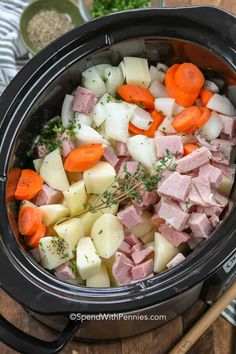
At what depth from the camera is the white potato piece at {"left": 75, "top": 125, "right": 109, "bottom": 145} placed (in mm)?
1920

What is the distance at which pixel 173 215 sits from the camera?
175 centimetres

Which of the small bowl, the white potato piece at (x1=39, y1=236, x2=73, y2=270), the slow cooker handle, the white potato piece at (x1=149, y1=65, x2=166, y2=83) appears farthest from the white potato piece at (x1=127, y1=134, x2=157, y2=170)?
the small bowl

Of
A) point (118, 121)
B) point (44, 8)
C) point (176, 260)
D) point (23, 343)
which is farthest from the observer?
point (44, 8)

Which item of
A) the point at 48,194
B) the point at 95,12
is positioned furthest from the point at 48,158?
the point at 95,12

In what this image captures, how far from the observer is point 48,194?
1.86m

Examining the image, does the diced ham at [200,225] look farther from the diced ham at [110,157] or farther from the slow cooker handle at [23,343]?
the slow cooker handle at [23,343]

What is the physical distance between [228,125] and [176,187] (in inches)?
11.4

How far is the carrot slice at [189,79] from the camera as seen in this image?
1.93 m

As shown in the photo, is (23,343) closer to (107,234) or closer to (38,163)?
(107,234)

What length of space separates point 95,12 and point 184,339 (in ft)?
Result: 3.95

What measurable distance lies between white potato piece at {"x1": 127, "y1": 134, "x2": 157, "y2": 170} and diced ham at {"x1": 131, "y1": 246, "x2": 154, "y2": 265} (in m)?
0.25

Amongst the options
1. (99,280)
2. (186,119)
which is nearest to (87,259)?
(99,280)

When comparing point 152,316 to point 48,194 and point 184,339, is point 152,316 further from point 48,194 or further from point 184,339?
point 48,194

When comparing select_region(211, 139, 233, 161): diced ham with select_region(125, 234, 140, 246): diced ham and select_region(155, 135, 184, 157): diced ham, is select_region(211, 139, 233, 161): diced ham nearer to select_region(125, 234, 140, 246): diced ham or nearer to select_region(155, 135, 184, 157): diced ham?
select_region(155, 135, 184, 157): diced ham
